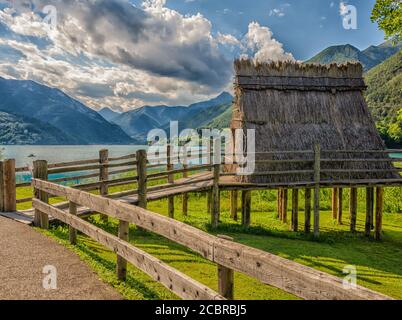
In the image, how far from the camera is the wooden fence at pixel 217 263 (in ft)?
8.83

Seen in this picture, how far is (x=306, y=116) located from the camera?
16.6 metres

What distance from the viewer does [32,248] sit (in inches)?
288

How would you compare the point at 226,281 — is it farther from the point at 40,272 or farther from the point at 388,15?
the point at 388,15

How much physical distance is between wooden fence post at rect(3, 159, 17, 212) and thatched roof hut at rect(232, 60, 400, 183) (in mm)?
8572

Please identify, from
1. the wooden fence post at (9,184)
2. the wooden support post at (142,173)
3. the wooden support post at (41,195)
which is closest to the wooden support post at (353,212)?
the wooden support post at (142,173)

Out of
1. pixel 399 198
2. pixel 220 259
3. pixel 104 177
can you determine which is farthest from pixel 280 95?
pixel 220 259

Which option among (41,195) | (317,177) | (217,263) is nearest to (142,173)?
(41,195)

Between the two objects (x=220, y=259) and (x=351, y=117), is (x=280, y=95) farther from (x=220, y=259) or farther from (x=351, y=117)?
(x=220, y=259)

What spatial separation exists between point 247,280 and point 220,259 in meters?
4.34

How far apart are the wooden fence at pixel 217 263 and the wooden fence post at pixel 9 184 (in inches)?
238

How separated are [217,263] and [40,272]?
11.9 ft

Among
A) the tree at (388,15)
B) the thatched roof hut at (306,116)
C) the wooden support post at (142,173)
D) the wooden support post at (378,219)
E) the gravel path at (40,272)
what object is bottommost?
the wooden support post at (378,219)

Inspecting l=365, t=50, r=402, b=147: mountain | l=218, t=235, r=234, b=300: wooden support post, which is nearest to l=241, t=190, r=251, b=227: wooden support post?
l=218, t=235, r=234, b=300: wooden support post

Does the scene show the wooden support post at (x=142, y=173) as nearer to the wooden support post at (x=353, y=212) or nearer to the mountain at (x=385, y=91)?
the wooden support post at (x=353, y=212)
